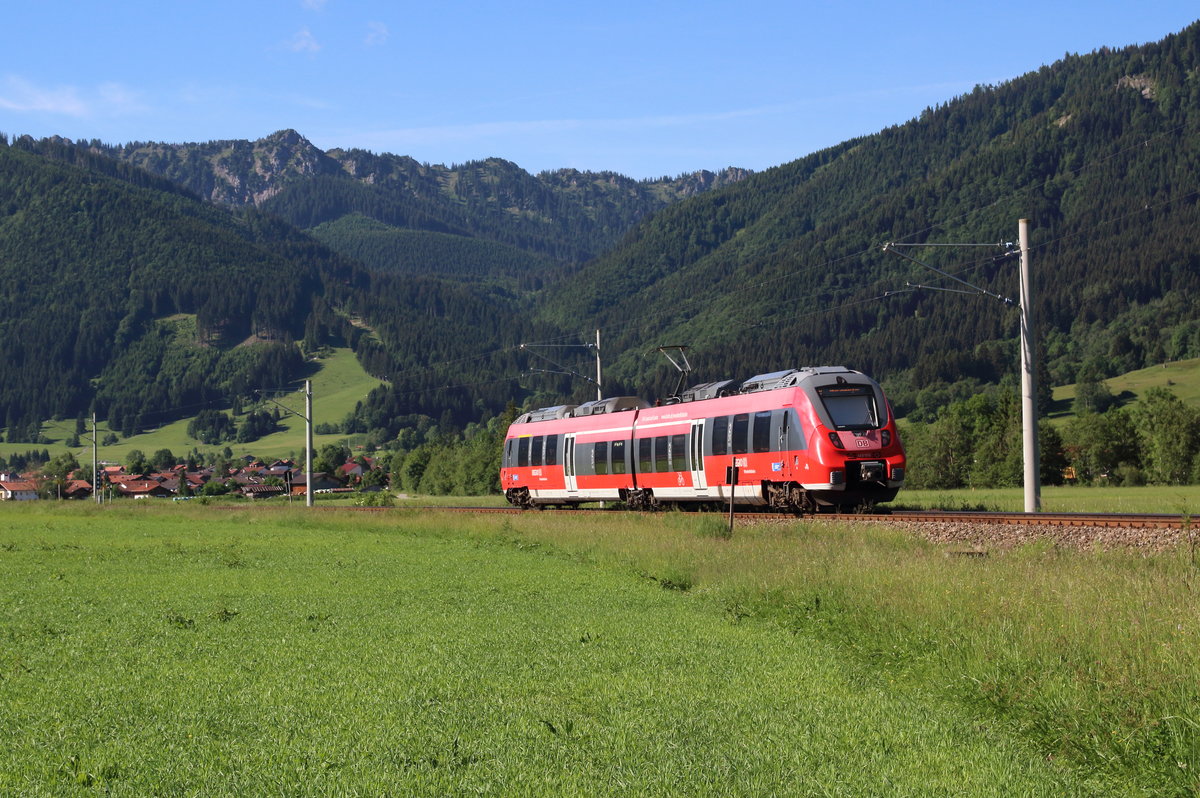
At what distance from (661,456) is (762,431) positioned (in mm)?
6621

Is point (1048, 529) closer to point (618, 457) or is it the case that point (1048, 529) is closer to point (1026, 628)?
point (1026, 628)

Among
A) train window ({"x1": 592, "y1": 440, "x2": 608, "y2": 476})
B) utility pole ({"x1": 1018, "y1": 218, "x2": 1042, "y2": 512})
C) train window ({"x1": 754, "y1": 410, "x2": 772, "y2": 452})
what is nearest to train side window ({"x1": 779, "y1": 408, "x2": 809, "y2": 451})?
train window ({"x1": 754, "y1": 410, "x2": 772, "y2": 452})

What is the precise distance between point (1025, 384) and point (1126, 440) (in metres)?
73.8

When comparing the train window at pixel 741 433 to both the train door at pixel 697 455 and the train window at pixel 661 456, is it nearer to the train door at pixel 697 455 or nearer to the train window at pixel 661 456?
the train door at pixel 697 455

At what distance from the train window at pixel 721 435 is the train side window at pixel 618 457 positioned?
22.3ft

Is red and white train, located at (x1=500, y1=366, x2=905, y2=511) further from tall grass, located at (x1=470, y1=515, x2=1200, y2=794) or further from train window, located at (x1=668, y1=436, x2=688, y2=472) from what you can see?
tall grass, located at (x1=470, y1=515, x2=1200, y2=794)

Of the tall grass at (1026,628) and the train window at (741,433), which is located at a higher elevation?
the train window at (741,433)

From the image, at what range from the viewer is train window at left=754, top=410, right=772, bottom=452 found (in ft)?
114

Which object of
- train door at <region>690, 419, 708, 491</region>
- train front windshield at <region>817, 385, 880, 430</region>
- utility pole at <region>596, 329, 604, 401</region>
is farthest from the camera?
utility pole at <region>596, 329, 604, 401</region>

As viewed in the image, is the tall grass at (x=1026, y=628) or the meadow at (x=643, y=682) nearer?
the meadow at (x=643, y=682)

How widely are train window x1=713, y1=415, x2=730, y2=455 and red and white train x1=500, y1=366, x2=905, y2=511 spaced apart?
31 millimetres

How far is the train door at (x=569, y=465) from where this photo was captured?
157ft

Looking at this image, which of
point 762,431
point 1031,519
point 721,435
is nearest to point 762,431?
point 762,431

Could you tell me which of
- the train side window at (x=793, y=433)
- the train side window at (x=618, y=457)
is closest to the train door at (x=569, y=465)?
the train side window at (x=618, y=457)
